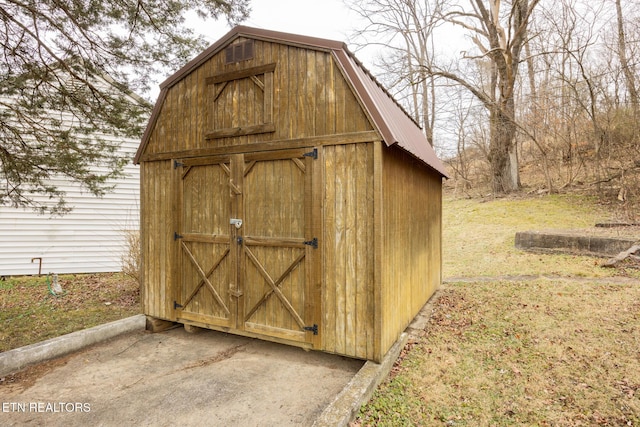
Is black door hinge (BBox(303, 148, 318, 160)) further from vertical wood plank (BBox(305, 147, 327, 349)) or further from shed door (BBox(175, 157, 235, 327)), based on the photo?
shed door (BBox(175, 157, 235, 327))

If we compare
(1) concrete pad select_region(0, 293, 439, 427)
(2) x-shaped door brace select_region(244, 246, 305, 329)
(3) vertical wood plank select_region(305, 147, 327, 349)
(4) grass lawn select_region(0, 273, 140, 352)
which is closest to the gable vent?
(3) vertical wood plank select_region(305, 147, 327, 349)

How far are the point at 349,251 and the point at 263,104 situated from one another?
2159mm

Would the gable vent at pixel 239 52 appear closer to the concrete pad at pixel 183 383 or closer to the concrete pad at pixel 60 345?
the concrete pad at pixel 183 383

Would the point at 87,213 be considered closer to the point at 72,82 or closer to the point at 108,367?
the point at 72,82

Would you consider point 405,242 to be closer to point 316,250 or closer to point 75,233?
point 316,250

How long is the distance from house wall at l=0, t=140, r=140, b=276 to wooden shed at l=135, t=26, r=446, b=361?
4.74 meters

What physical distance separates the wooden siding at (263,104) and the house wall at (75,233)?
4.56 meters

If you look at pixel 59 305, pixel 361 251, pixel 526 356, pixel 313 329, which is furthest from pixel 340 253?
pixel 59 305

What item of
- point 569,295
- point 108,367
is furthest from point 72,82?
point 569,295

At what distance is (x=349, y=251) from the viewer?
3762 mm

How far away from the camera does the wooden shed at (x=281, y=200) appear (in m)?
3.72

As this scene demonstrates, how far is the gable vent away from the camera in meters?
4.38

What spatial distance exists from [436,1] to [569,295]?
13.5 meters

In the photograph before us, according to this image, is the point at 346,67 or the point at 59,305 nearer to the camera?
the point at 346,67
